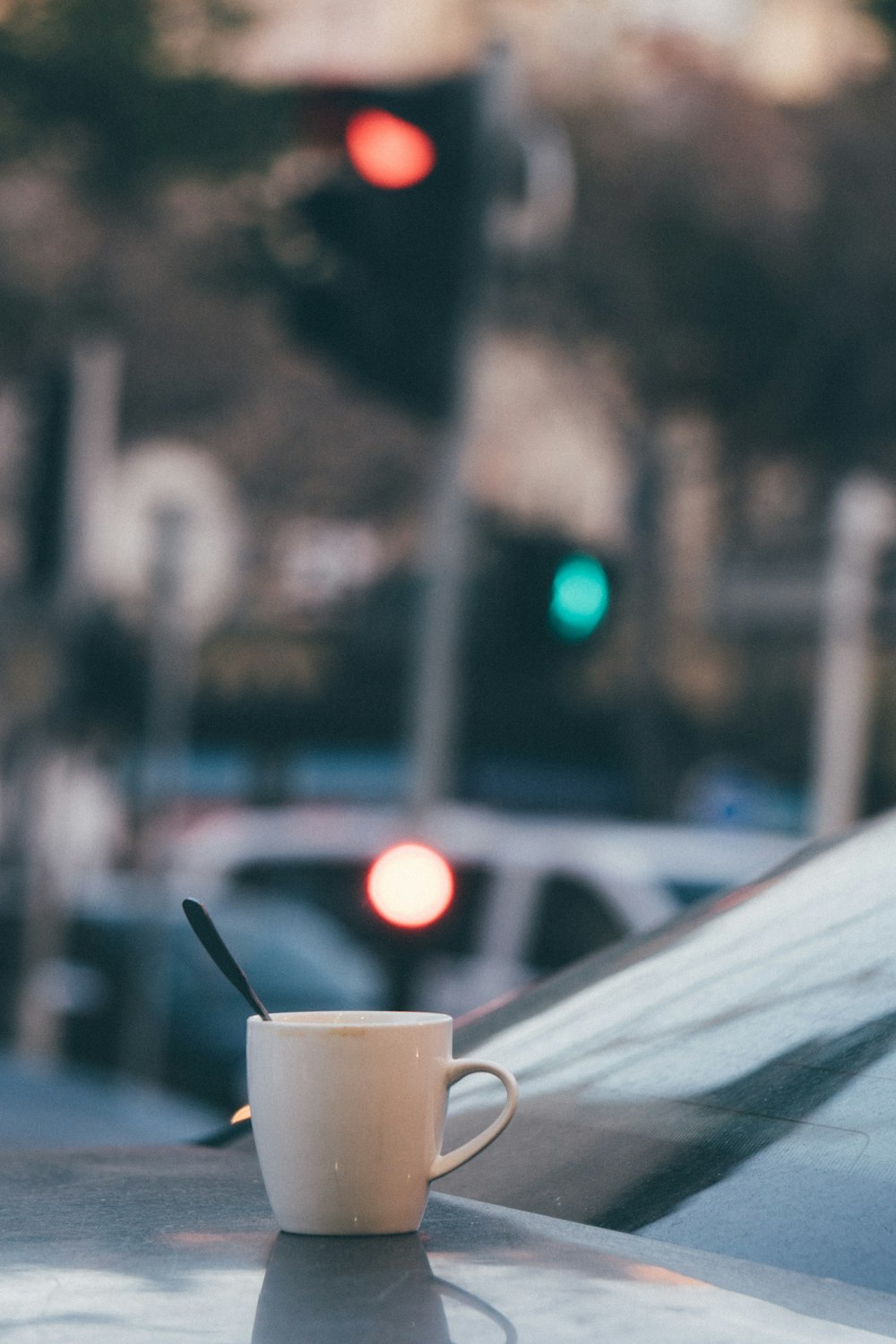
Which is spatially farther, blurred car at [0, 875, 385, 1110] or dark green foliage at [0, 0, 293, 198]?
dark green foliage at [0, 0, 293, 198]

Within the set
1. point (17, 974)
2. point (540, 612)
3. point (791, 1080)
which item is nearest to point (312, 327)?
point (540, 612)

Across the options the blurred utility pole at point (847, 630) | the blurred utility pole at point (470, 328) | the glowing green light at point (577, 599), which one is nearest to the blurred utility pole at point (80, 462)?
the blurred utility pole at point (470, 328)

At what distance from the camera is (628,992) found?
1.81 metres

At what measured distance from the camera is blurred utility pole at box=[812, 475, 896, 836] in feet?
43.4

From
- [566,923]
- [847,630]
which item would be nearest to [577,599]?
[566,923]

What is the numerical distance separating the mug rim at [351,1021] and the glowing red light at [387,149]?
413 cm

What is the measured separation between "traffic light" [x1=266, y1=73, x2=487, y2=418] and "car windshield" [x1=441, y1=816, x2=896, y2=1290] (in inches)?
143

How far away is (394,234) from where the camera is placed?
213 inches

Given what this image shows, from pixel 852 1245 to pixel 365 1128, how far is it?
0.32 meters

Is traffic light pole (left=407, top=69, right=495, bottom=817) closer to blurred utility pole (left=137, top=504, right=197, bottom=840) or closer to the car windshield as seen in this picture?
the car windshield

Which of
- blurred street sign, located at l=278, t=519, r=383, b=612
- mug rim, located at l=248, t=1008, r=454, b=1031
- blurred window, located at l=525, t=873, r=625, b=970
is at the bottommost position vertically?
blurred window, located at l=525, t=873, r=625, b=970

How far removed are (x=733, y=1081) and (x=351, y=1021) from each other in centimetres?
31

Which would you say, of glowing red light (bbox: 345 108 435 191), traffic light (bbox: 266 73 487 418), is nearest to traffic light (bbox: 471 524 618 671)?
traffic light (bbox: 266 73 487 418)

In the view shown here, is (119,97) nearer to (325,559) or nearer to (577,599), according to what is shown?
(577,599)
